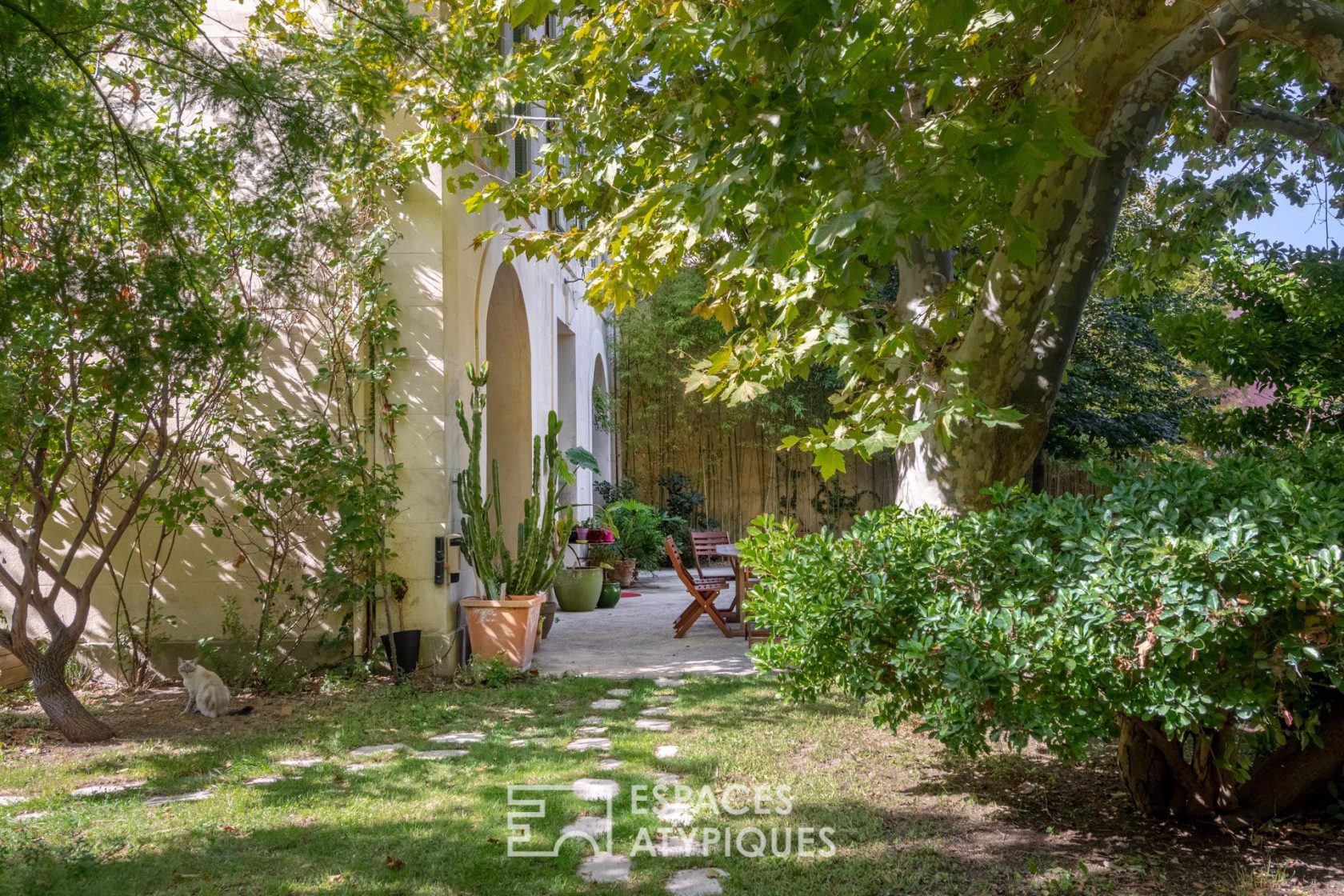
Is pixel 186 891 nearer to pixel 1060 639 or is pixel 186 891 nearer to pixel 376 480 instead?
pixel 1060 639

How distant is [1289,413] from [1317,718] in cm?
251

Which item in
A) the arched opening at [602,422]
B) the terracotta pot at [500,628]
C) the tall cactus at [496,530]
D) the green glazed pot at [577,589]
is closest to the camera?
the terracotta pot at [500,628]

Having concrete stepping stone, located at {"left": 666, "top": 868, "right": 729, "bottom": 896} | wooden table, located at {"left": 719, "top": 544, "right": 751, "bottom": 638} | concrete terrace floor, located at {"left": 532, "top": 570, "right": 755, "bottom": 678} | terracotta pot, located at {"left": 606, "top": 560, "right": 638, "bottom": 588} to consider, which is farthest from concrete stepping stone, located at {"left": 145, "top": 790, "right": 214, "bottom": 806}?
terracotta pot, located at {"left": 606, "top": 560, "right": 638, "bottom": 588}

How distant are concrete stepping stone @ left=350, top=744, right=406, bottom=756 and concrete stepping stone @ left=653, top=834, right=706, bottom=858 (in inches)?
70.5

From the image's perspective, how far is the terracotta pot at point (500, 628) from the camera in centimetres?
637

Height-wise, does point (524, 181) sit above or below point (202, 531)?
above

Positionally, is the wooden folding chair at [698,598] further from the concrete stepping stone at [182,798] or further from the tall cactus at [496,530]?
the concrete stepping stone at [182,798]

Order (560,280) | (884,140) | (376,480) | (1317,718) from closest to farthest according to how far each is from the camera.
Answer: (1317,718)
(884,140)
(376,480)
(560,280)

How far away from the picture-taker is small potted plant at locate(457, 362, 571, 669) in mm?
6387

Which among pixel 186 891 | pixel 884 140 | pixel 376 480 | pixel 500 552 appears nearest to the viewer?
pixel 186 891

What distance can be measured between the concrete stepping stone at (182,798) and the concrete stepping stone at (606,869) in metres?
1.72

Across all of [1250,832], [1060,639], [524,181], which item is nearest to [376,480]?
[524,181]

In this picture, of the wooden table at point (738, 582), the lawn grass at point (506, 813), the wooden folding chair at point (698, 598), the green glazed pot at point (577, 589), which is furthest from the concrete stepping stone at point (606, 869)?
the green glazed pot at point (577, 589)

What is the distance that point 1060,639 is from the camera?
2.80m
